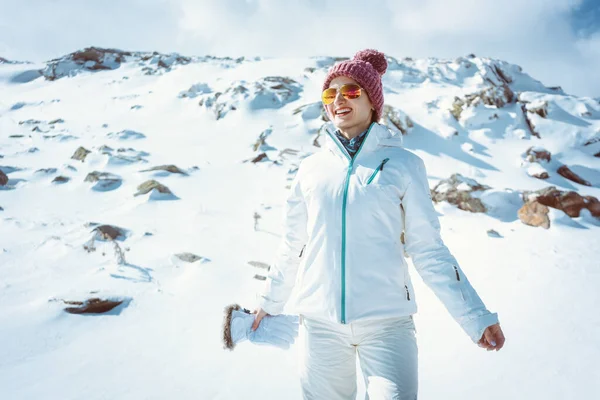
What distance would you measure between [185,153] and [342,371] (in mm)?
17067

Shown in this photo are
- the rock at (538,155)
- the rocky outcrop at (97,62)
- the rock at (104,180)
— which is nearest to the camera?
the rock at (104,180)

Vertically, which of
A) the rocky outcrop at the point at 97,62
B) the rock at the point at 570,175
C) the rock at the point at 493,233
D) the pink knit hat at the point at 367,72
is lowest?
the pink knit hat at the point at 367,72

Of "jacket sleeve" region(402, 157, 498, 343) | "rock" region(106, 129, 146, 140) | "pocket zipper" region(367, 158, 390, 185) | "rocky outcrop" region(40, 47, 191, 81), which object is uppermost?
"rocky outcrop" region(40, 47, 191, 81)

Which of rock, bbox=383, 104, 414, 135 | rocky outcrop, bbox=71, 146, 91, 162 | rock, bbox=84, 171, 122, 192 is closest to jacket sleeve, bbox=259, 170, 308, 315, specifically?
rock, bbox=84, 171, 122, 192

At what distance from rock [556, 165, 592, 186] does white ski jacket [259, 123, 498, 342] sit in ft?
52.7

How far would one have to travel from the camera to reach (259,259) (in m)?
6.64

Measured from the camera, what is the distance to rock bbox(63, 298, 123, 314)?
442 centimetres

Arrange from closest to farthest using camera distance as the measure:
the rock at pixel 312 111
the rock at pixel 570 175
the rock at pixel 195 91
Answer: the rock at pixel 570 175
the rock at pixel 312 111
the rock at pixel 195 91

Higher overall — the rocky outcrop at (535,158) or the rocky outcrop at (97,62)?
the rocky outcrop at (97,62)

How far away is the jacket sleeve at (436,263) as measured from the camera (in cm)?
156

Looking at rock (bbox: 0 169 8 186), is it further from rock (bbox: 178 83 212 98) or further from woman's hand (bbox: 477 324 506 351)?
rock (bbox: 178 83 212 98)

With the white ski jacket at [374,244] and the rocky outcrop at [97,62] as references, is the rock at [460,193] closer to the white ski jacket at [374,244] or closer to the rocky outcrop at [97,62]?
the white ski jacket at [374,244]

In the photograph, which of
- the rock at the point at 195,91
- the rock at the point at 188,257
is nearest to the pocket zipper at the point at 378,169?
the rock at the point at 188,257

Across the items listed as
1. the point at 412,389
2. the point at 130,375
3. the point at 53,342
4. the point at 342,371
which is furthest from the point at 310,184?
the point at 53,342
